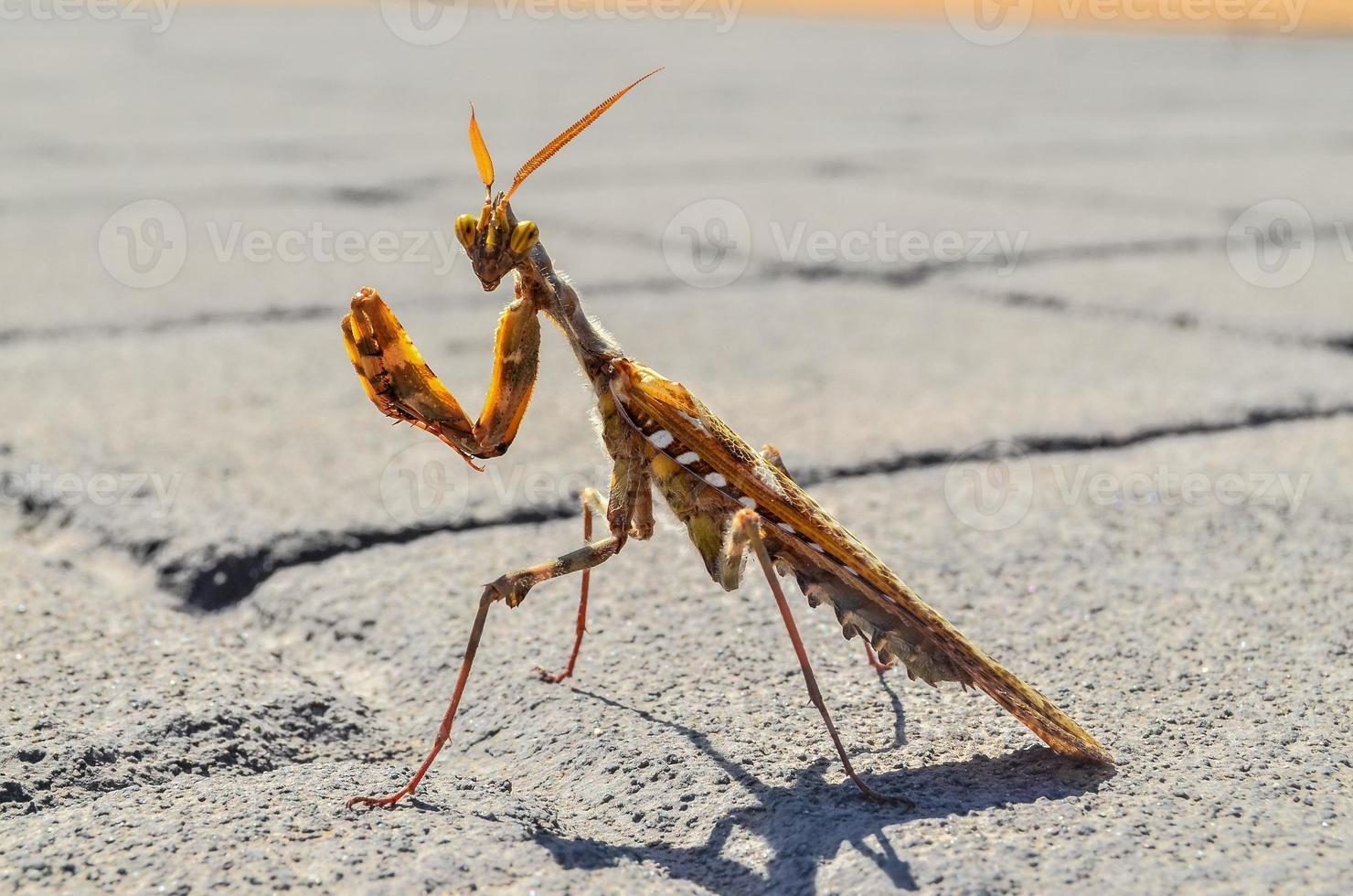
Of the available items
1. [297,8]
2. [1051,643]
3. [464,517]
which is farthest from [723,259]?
[297,8]

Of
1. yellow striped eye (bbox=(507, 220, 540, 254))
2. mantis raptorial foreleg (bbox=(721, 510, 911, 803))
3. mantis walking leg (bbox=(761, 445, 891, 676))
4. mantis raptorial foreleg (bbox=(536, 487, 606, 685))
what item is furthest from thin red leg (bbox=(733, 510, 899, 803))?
yellow striped eye (bbox=(507, 220, 540, 254))

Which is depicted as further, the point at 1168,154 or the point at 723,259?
the point at 1168,154

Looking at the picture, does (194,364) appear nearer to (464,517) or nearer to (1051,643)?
(464,517)

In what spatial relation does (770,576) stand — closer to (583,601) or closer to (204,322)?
(583,601)

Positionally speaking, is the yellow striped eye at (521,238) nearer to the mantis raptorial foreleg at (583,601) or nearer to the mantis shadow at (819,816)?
the mantis raptorial foreleg at (583,601)

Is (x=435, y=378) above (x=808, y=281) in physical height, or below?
below

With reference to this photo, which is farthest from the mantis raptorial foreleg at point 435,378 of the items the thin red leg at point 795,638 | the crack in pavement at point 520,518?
the crack in pavement at point 520,518

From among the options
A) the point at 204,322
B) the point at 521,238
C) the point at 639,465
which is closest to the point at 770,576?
the point at 639,465
